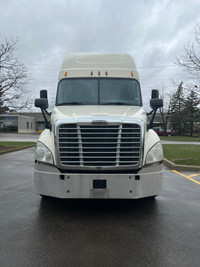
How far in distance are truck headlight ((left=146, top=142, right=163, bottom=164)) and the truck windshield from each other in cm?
148

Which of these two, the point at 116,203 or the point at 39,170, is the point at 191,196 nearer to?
the point at 116,203

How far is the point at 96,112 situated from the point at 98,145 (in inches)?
29.5

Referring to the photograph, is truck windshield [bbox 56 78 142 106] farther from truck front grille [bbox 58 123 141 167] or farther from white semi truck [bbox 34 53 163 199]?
truck front grille [bbox 58 123 141 167]

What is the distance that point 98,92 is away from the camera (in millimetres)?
5590

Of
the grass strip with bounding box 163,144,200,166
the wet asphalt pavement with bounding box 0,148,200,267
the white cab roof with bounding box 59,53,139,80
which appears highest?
the white cab roof with bounding box 59,53,139,80

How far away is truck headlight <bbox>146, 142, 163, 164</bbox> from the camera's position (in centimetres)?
421

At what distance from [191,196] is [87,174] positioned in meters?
2.84

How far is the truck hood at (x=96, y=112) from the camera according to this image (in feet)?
14.4

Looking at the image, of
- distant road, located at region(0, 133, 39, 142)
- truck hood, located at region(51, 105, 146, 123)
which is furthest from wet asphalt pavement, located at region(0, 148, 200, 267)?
distant road, located at region(0, 133, 39, 142)

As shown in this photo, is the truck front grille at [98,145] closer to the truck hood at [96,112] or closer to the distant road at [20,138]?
the truck hood at [96,112]

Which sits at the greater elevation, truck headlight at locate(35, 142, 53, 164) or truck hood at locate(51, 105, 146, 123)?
truck hood at locate(51, 105, 146, 123)

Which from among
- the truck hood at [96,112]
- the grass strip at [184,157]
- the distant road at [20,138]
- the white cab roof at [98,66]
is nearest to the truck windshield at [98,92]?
the white cab roof at [98,66]

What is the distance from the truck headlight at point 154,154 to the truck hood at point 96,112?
1.83 feet

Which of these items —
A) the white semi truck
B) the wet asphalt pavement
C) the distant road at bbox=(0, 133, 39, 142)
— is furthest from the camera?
the distant road at bbox=(0, 133, 39, 142)
